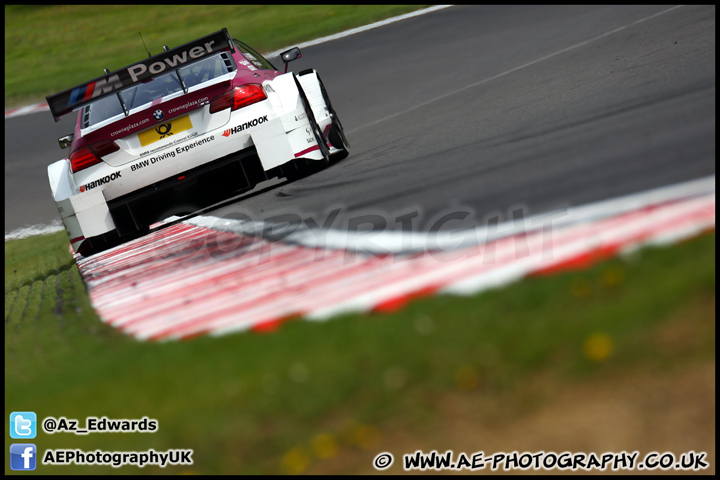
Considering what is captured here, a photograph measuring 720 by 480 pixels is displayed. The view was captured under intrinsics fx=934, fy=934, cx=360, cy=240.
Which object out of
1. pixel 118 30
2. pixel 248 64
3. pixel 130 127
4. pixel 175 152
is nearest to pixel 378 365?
pixel 175 152

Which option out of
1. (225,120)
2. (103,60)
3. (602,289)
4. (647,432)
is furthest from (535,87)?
(103,60)

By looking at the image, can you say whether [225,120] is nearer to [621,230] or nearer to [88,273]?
[88,273]

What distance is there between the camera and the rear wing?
6953 mm

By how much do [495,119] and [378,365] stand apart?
5541mm

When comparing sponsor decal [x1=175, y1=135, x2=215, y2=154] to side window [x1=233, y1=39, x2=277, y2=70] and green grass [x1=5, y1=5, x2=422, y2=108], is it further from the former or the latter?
green grass [x1=5, y1=5, x2=422, y2=108]

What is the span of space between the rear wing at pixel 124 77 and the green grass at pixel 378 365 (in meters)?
3.26

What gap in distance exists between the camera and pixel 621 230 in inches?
163

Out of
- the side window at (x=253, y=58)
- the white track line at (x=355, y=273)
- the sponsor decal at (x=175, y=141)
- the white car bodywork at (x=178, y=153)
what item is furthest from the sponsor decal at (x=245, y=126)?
the white track line at (x=355, y=273)

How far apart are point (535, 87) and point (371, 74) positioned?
173 inches

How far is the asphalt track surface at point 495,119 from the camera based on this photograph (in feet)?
18.1

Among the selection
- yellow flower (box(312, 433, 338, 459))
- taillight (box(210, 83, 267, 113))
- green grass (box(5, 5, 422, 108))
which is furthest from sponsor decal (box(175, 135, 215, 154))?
green grass (box(5, 5, 422, 108))

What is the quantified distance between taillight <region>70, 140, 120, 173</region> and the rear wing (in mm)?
406

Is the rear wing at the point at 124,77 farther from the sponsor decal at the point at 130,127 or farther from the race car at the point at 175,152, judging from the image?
the sponsor decal at the point at 130,127

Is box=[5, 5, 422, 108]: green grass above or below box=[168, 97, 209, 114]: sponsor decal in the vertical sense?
above
